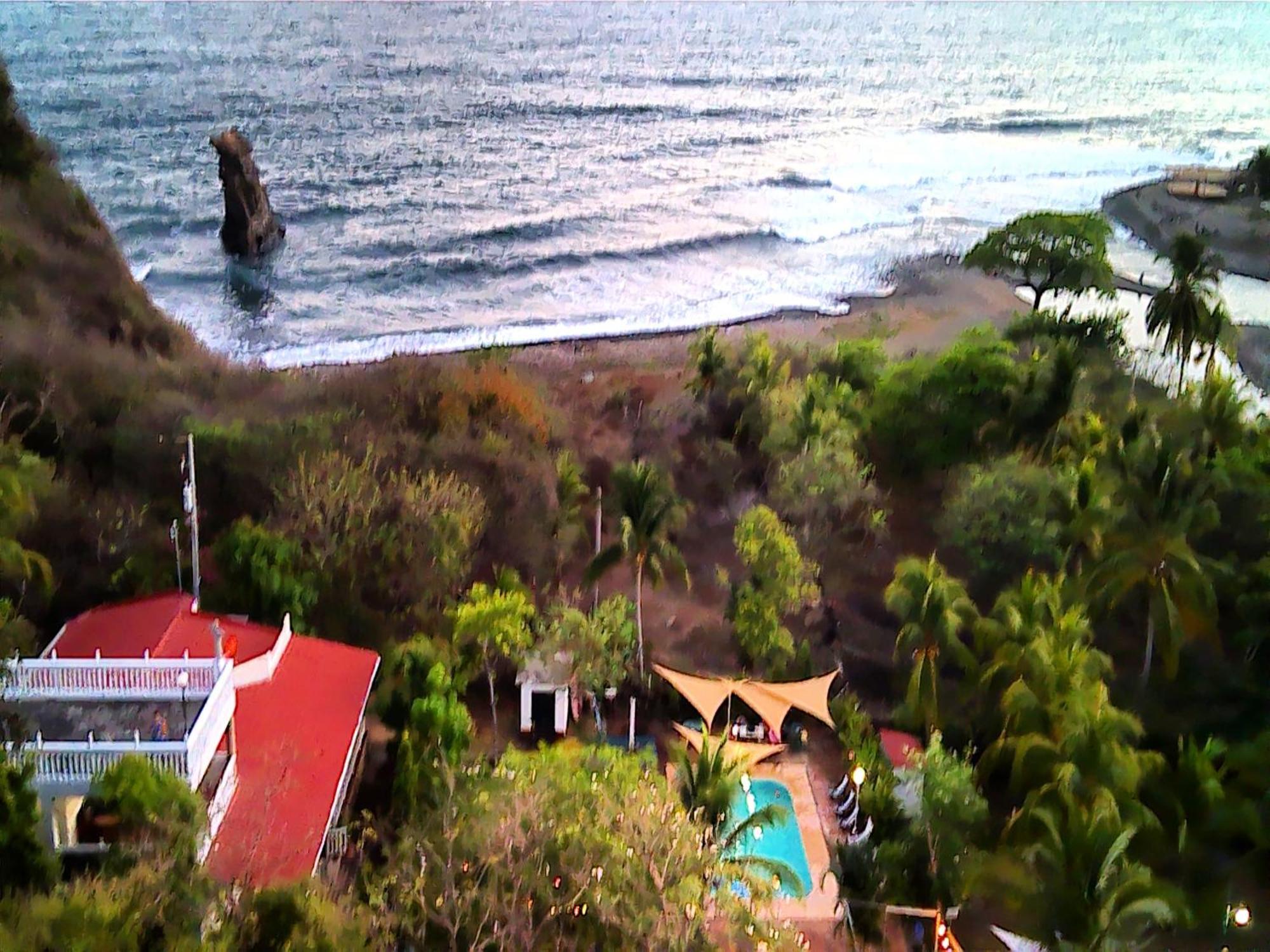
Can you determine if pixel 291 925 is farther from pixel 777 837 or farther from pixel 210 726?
pixel 777 837

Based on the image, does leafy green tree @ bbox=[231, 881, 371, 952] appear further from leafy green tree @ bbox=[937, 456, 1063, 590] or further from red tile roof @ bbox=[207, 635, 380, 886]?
leafy green tree @ bbox=[937, 456, 1063, 590]

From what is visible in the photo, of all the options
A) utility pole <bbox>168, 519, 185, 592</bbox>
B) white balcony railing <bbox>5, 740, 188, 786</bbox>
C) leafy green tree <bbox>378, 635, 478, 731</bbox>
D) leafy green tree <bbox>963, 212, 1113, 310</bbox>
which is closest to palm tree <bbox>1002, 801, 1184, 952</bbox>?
leafy green tree <bbox>378, 635, 478, 731</bbox>

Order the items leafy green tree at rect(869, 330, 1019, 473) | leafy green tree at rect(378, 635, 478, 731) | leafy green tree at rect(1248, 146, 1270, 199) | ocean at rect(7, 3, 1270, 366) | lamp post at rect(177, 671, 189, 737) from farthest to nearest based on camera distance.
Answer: leafy green tree at rect(1248, 146, 1270, 199) < ocean at rect(7, 3, 1270, 366) < leafy green tree at rect(869, 330, 1019, 473) < leafy green tree at rect(378, 635, 478, 731) < lamp post at rect(177, 671, 189, 737)

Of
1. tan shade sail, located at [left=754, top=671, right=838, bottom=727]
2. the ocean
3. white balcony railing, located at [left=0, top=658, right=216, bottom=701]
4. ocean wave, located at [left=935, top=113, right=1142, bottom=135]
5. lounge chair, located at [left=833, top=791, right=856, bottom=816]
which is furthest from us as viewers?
ocean wave, located at [left=935, top=113, right=1142, bottom=135]

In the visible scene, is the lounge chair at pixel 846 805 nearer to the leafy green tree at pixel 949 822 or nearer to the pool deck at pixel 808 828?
the pool deck at pixel 808 828

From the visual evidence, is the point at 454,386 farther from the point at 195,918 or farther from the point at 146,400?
the point at 195,918

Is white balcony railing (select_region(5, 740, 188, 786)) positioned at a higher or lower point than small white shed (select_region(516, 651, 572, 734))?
higher

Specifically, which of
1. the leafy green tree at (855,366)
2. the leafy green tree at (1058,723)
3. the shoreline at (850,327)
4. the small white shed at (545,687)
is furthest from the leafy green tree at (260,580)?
the leafy green tree at (855,366)
